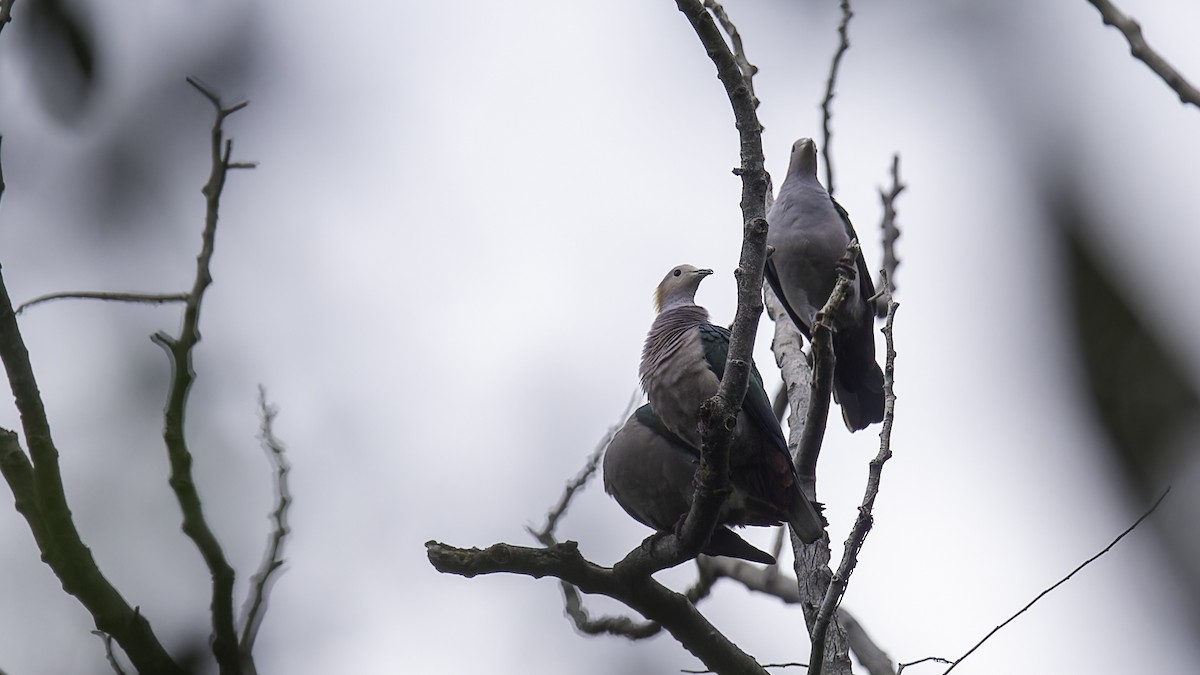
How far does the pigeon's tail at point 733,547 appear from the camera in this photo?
521cm

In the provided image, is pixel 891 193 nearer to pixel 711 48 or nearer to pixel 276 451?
pixel 711 48

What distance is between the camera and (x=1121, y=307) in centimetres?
88

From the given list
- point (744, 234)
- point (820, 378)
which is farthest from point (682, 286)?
point (744, 234)

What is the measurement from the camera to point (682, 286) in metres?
6.29

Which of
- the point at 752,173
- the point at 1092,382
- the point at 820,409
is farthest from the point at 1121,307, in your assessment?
the point at 820,409

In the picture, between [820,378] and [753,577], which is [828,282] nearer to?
[820,378]

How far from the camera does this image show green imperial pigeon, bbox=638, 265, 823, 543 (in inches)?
184

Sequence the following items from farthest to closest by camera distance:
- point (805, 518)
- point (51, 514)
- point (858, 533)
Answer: point (805, 518) → point (858, 533) → point (51, 514)

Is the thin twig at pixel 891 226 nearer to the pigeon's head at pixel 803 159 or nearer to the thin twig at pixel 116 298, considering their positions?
the pigeon's head at pixel 803 159

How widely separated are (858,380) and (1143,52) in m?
3.36

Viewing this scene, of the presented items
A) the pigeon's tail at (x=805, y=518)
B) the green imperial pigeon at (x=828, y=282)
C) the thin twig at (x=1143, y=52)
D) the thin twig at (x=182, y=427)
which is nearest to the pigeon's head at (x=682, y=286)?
the green imperial pigeon at (x=828, y=282)

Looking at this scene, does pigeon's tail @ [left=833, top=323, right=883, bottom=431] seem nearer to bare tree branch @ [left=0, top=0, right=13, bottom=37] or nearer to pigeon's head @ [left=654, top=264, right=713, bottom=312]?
pigeon's head @ [left=654, top=264, right=713, bottom=312]

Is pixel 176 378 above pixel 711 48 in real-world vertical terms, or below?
below

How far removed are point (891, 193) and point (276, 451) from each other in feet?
9.76
